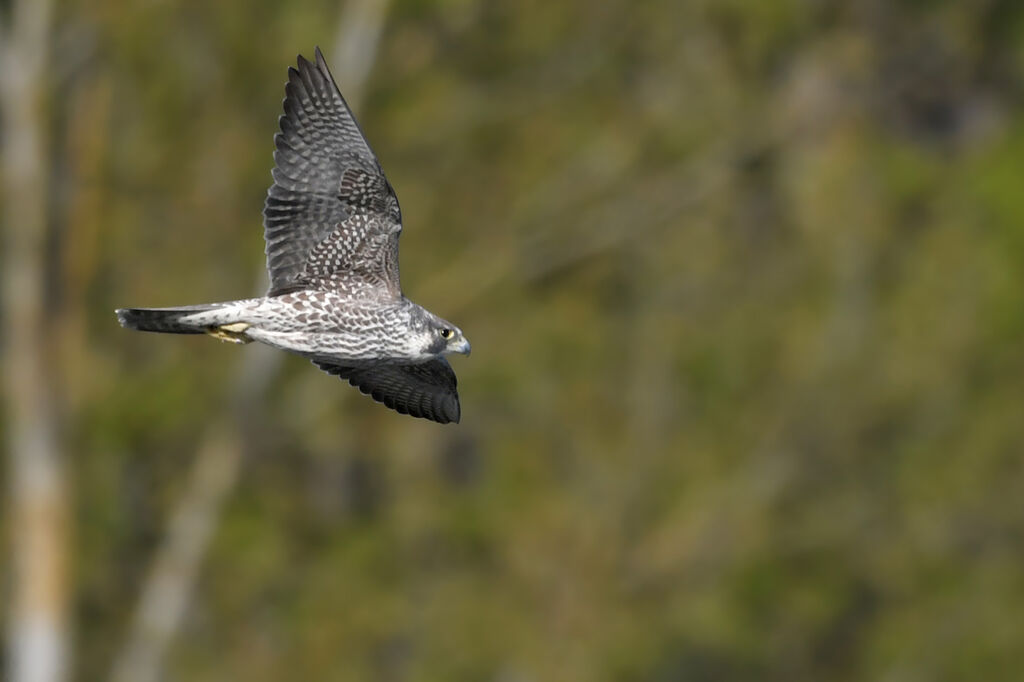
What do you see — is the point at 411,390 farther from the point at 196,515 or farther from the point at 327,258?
the point at 196,515

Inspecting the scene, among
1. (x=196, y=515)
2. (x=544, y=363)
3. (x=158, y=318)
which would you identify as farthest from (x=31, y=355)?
(x=158, y=318)

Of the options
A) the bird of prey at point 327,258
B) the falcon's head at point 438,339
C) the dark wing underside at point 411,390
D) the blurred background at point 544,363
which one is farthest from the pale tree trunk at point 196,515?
the falcon's head at point 438,339

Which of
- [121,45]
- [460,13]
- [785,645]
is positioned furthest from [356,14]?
[785,645]

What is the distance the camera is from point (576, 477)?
18312mm

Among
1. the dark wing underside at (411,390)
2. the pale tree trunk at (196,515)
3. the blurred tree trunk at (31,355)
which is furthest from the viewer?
the pale tree trunk at (196,515)

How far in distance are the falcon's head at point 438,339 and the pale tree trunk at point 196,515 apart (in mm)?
7500

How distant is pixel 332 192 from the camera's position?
810cm

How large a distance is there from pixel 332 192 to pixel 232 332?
2.31 ft

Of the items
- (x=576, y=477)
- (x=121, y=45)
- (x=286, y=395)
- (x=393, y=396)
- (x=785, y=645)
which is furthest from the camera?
(x=785, y=645)

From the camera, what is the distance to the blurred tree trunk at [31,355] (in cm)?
1493

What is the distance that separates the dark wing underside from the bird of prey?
0.45m

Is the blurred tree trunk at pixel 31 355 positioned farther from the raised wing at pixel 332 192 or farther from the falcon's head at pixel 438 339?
the falcon's head at pixel 438 339

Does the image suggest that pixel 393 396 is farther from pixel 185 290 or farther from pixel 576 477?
pixel 576 477

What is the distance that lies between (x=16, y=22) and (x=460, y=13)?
3.37 meters
